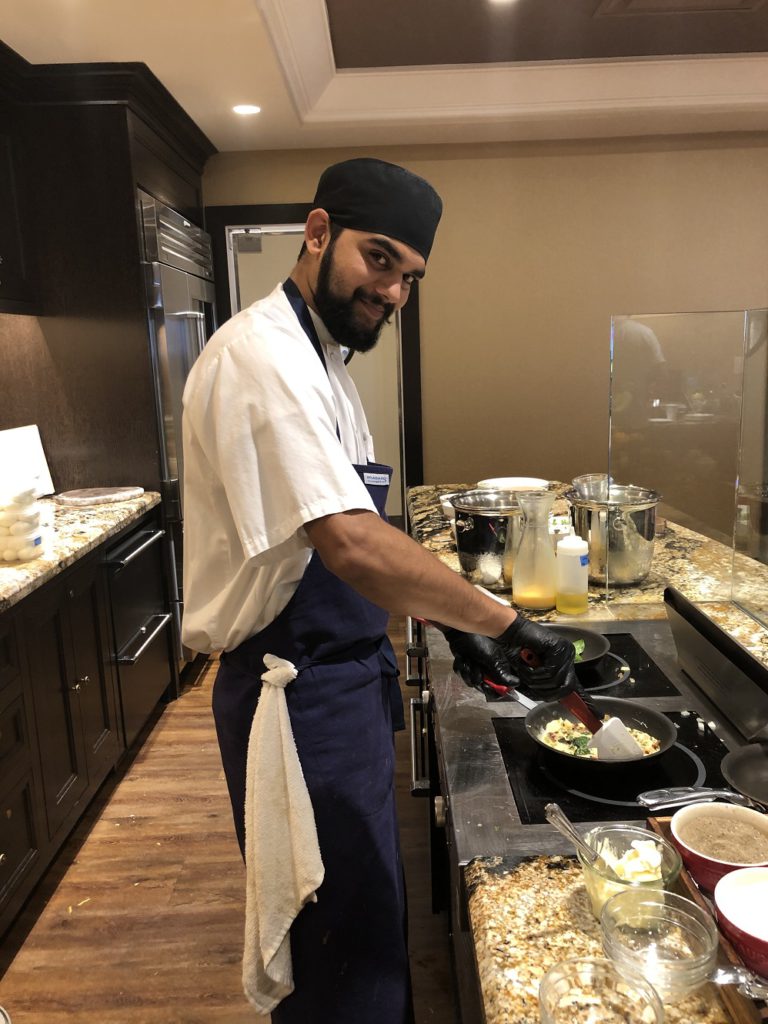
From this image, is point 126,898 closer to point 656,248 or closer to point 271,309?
point 271,309

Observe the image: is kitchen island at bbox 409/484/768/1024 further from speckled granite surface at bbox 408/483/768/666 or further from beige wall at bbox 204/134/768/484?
beige wall at bbox 204/134/768/484

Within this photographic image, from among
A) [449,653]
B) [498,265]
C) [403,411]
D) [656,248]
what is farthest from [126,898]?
[656,248]

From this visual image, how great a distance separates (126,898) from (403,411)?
2843 millimetres

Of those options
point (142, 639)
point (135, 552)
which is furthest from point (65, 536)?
point (142, 639)

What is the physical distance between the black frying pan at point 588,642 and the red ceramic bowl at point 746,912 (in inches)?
25.2

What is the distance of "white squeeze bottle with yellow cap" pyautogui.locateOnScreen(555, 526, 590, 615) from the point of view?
1.68m

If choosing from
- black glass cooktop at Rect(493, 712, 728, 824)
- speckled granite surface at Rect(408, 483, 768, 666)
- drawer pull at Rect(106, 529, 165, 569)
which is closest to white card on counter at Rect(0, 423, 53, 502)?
drawer pull at Rect(106, 529, 165, 569)

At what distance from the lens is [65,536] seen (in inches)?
98.3

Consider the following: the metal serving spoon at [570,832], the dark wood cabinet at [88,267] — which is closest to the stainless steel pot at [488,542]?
the metal serving spoon at [570,832]

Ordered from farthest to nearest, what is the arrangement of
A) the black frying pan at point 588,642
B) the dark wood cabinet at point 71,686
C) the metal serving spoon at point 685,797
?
1. the dark wood cabinet at point 71,686
2. the black frying pan at point 588,642
3. the metal serving spoon at point 685,797

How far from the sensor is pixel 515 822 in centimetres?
97

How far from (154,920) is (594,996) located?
1754mm

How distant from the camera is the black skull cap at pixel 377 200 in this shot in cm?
123

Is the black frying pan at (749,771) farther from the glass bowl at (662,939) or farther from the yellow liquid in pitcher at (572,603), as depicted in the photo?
the yellow liquid in pitcher at (572,603)
